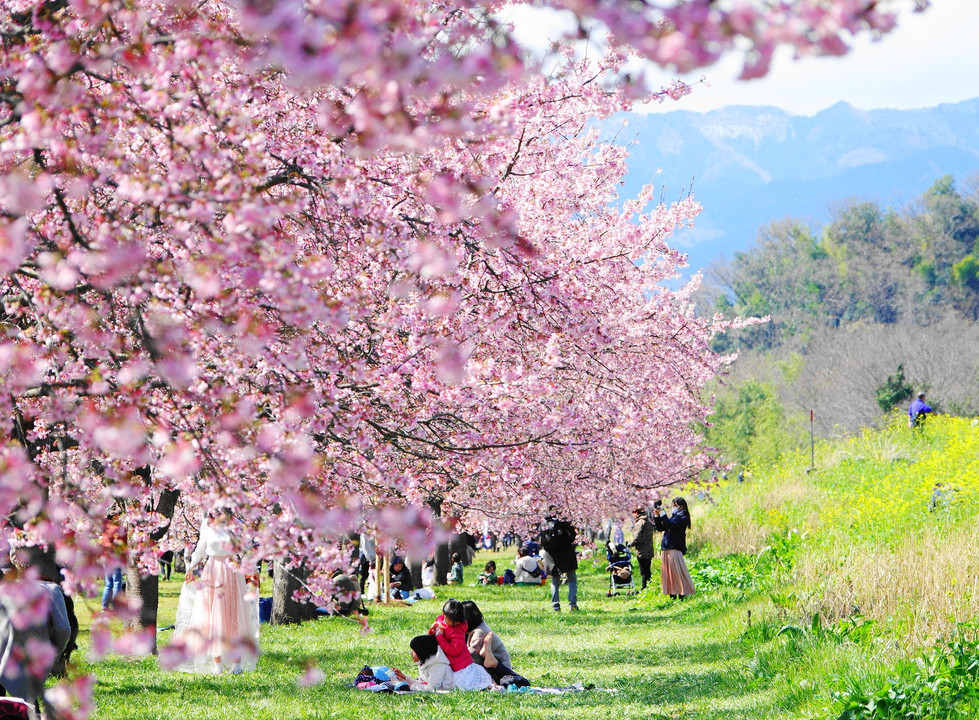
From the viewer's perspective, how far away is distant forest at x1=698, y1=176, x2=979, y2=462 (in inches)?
2031

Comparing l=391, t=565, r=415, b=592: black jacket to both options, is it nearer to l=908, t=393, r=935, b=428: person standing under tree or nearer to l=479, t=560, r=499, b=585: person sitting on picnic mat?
l=479, t=560, r=499, b=585: person sitting on picnic mat

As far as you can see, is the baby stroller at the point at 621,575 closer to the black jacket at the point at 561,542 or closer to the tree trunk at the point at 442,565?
the black jacket at the point at 561,542

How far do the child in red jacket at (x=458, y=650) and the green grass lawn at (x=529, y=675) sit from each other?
1.45ft

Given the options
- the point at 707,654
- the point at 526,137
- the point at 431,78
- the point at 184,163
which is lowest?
the point at 707,654

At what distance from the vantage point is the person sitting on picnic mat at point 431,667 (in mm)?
10836

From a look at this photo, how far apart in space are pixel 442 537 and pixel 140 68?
88.0 inches

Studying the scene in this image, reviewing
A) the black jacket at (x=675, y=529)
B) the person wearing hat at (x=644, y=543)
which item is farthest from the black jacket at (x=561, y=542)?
the person wearing hat at (x=644, y=543)

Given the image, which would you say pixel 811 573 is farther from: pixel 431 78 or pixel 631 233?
pixel 431 78

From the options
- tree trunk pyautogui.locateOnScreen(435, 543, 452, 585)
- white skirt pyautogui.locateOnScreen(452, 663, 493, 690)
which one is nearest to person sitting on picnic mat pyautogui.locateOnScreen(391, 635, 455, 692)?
white skirt pyautogui.locateOnScreen(452, 663, 493, 690)

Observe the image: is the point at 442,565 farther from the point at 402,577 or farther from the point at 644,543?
the point at 644,543

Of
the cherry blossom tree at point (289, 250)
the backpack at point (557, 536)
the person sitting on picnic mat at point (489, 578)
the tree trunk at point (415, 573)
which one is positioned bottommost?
the person sitting on picnic mat at point (489, 578)

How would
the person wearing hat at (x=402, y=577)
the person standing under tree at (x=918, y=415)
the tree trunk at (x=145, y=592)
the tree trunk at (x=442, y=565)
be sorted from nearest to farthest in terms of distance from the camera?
the tree trunk at (x=145, y=592), the person wearing hat at (x=402, y=577), the person standing under tree at (x=918, y=415), the tree trunk at (x=442, y=565)

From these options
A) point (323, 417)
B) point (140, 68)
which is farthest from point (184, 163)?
point (323, 417)

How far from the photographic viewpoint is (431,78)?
2674mm
